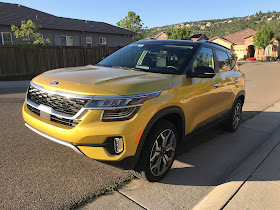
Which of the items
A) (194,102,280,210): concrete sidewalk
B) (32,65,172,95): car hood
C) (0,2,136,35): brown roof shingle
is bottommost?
(194,102,280,210): concrete sidewalk

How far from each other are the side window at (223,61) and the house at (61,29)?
56.8 feet

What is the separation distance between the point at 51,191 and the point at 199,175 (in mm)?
1955

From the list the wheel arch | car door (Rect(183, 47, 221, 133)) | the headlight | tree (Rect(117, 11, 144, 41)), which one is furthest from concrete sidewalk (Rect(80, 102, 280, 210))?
tree (Rect(117, 11, 144, 41))

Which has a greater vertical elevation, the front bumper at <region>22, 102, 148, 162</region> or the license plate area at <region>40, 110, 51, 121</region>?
the license plate area at <region>40, 110, 51, 121</region>

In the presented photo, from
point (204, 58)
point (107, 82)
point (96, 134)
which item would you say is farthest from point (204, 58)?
point (96, 134)

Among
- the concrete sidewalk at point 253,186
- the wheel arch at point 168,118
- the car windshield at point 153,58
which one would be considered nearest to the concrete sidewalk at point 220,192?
the concrete sidewalk at point 253,186

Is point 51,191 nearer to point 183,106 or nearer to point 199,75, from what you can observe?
point 183,106

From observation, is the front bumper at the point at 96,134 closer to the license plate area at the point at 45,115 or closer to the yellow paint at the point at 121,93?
the yellow paint at the point at 121,93

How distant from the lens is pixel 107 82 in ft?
8.84

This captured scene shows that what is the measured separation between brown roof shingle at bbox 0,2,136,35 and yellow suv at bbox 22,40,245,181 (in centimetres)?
1903

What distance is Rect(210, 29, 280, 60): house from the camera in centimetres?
4941

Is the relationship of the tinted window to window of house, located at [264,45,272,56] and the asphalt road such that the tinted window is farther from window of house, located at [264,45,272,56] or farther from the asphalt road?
window of house, located at [264,45,272,56]

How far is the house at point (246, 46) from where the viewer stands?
4941 centimetres

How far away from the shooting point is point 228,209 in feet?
8.46
